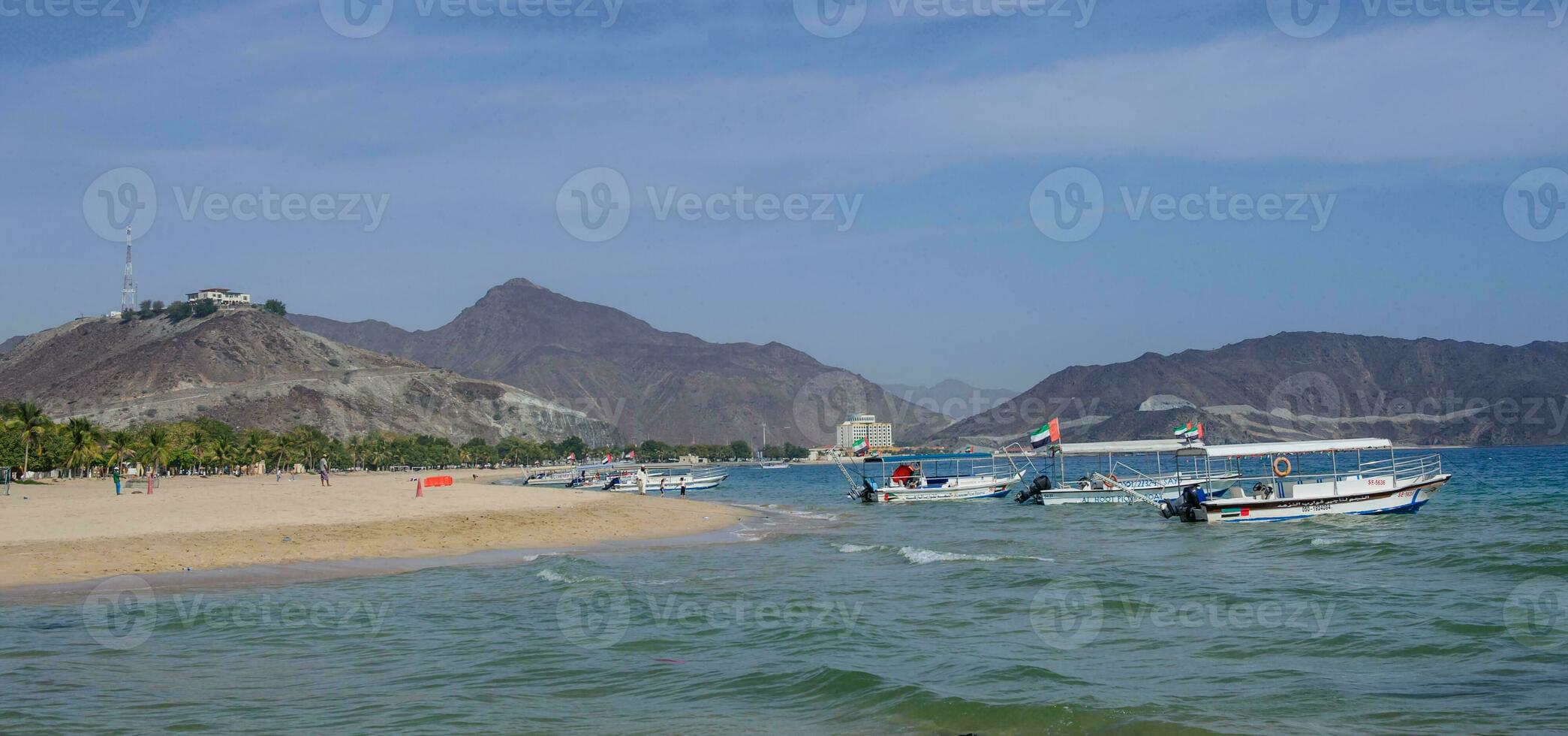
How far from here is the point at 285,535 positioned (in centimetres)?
3306

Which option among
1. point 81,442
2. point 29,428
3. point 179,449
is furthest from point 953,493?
point 179,449

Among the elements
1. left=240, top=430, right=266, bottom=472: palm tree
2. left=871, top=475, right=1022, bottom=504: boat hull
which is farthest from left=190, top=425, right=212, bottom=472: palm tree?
left=871, top=475, right=1022, bottom=504: boat hull

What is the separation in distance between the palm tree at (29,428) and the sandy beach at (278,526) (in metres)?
19.6

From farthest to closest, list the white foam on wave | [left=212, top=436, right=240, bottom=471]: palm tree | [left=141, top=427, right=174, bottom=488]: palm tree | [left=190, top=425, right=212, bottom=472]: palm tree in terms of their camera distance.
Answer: [left=212, top=436, right=240, bottom=471]: palm tree, [left=190, top=425, right=212, bottom=472]: palm tree, [left=141, top=427, right=174, bottom=488]: palm tree, the white foam on wave

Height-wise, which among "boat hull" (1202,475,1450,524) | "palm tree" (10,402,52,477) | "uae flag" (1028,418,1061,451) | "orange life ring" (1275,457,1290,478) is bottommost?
"boat hull" (1202,475,1450,524)

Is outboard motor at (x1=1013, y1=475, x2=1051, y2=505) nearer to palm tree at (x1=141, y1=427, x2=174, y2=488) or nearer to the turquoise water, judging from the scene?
the turquoise water

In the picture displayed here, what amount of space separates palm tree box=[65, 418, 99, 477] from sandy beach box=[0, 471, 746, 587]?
29.3 m

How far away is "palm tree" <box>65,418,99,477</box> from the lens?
87.4 m

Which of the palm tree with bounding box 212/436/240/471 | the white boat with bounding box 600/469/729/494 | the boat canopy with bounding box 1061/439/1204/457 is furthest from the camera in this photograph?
the palm tree with bounding box 212/436/240/471

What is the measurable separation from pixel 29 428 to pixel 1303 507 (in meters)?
81.6

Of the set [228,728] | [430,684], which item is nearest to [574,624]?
[430,684]

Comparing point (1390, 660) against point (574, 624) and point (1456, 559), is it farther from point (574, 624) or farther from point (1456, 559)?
point (1456, 559)

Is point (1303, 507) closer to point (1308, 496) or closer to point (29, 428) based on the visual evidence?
point (1308, 496)

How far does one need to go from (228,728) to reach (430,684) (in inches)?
114
